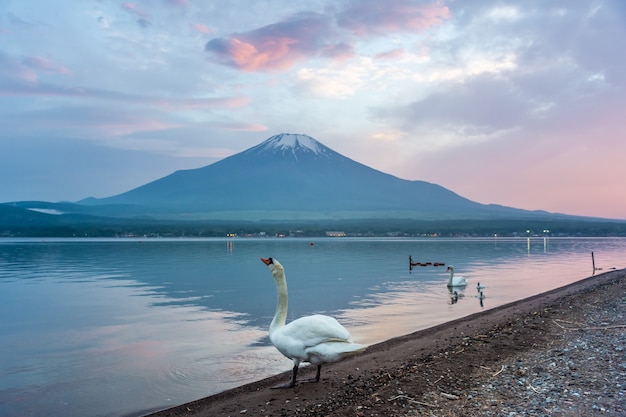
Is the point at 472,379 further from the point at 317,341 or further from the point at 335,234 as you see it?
the point at 335,234

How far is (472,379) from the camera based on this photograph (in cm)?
876

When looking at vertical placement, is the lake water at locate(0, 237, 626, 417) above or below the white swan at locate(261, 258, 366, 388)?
below

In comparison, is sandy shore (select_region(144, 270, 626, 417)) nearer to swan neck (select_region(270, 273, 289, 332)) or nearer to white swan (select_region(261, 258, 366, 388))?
white swan (select_region(261, 258, 366, 388))

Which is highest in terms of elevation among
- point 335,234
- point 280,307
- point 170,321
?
point 335,234

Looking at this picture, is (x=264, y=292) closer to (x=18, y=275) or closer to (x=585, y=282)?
(x=585, y=282)

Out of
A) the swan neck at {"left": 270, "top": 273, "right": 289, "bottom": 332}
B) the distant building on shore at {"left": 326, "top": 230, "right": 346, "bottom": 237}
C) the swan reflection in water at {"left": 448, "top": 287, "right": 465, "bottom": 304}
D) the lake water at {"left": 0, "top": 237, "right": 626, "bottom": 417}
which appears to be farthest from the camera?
the distant building on shore at {"left": 326, "top": 230, "right": 346, "bottom": 237}

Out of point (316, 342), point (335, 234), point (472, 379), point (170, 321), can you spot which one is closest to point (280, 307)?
point (316, 342)

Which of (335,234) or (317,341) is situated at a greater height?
(335,234)

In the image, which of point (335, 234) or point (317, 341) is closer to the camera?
point (317, 341)

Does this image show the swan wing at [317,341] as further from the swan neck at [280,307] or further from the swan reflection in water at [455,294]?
the swan reflection in water at [455,294]

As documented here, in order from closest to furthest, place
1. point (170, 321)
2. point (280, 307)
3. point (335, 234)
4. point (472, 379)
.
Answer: point (472, 379)
point (280, 307)
point (170, 321)
point (335, 234)

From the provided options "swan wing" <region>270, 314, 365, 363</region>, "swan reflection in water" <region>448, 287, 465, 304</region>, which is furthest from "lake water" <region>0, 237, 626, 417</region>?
"swan wing" <region>270, 314, 365, 363</region>

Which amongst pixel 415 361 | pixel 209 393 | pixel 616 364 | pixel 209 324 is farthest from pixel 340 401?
pixel 209 324

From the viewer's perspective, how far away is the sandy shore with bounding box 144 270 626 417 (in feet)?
24.1
